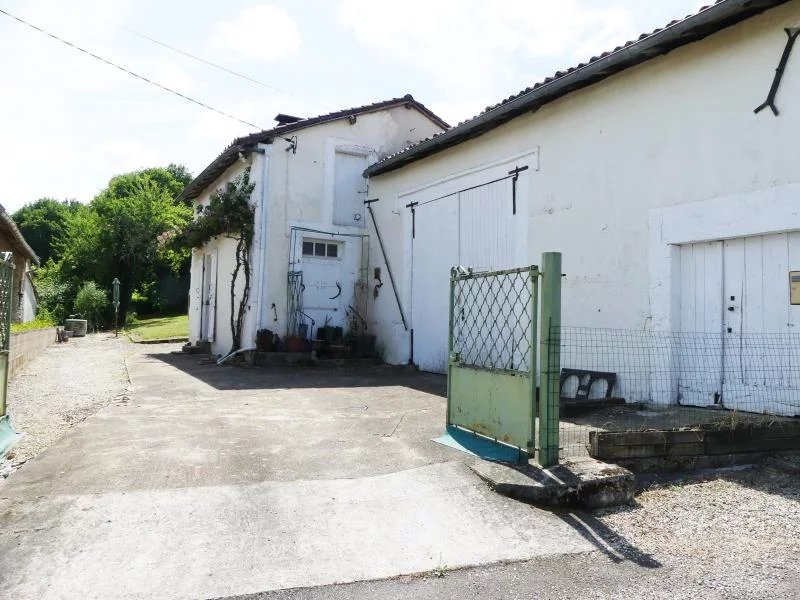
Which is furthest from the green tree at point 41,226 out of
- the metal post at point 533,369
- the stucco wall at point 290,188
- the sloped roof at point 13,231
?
the metal post at point 533,369

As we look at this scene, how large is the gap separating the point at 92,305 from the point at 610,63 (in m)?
24.9

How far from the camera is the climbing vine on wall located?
11969 millimetres

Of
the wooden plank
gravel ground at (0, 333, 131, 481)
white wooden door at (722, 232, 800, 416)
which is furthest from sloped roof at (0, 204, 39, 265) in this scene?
white wooden door at (722, 232, 800, 416)

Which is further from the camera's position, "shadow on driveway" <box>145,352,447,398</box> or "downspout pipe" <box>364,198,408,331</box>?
"downspout pipe" <box>364,198,408,331</box>

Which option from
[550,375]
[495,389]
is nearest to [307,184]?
[495,389]

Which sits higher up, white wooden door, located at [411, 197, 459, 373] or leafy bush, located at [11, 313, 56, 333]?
white wooden door, located at [411, 197, 459, 373]

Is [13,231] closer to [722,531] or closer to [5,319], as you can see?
[5,319]

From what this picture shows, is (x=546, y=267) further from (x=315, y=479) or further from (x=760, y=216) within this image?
(x=760, y=216)

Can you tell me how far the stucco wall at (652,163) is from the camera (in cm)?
560

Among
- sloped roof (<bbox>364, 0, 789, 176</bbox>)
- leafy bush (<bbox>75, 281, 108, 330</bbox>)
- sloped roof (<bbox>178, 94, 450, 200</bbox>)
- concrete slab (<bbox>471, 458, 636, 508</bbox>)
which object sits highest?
sloped roof (<bbox>178, 94, 450, 200</bbox>)

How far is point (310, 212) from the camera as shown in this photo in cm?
1232

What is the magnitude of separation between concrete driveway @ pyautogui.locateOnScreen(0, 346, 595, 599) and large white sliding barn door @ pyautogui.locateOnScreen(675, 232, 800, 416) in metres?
3.03

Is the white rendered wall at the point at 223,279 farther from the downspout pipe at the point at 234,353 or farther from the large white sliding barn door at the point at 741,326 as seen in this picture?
the large white sliding barn door at the point at 741,326

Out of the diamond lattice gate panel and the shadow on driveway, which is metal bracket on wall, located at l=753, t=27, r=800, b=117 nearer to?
the diamond lattice gate panel
